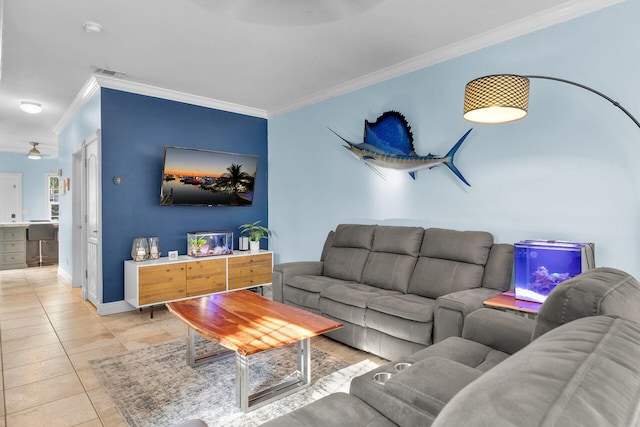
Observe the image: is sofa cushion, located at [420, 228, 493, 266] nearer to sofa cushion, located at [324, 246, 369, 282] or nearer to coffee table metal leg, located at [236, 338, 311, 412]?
sofa cushion, located at [324, 246, 369, 282]

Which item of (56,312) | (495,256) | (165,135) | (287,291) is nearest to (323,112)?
(165,135)

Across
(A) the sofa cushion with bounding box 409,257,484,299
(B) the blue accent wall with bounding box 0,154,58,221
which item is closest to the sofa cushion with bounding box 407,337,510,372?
(A) the sofa cushion with bounding box 409,257,484,299

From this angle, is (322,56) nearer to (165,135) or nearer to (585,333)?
(165,135)

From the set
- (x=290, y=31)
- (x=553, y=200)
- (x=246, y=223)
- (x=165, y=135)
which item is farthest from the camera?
(x=246, y=223)

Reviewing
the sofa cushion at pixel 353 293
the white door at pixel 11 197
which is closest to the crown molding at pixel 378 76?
the sofa cushion at pixel 353 293

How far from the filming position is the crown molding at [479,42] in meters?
2.73

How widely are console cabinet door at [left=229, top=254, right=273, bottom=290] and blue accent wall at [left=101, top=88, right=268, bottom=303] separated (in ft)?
2.20

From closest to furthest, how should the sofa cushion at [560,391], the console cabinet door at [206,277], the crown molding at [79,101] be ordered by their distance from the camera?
the sofa cushion at [560,391] < the crown molding at [79,101] < the console cabinet door at [206,277]

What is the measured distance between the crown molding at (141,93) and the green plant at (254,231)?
171 centimetres

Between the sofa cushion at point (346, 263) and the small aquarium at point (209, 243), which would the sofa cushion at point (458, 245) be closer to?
the sofa cushion at point (346, 263)

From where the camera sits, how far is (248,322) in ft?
8.40

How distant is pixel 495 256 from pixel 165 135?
414 cm

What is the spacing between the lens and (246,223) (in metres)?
5.70

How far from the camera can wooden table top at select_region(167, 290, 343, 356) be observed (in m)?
2.21
